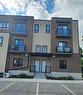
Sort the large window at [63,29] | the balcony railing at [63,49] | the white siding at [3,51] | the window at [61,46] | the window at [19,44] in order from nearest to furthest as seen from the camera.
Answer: the white siding at [3,51] → the balcony railing at [63,49] → the window at [61,46] → the window at [19,44] → the large window at [63,29]

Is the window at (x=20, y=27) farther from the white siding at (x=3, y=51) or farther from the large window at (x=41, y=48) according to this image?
the large window at (x=41, y=48)

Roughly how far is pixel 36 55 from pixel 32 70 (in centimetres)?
285

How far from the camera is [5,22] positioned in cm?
3409

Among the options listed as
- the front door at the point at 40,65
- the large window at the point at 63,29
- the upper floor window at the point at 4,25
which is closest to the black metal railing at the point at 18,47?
the front door at the point at 40,65

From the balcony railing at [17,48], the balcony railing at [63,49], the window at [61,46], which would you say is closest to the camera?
the balcony railing at [17,48]

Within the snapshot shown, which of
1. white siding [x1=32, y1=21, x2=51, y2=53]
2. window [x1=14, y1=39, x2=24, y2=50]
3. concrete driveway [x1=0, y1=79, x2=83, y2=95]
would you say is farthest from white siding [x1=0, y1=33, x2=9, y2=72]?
concrete driveway [x1=0, y1=79, x2=83, y2=95]

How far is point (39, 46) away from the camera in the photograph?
33.5 meters

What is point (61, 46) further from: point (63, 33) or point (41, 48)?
point (41, 48)

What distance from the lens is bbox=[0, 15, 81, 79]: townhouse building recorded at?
31562mm

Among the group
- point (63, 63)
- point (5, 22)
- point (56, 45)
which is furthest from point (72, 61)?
point (5, 22)

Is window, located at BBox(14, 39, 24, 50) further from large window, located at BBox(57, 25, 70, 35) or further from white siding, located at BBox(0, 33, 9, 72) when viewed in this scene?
large window, located at BBox(57, 25, 70, 35)

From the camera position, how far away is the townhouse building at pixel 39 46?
31.6 metres

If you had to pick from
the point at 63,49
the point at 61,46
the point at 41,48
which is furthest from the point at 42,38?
the point at 63,49

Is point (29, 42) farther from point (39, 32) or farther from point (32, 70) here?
point (32, 70)
